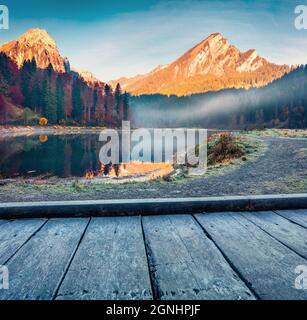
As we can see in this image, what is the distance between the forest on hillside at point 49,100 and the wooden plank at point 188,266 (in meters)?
62.4

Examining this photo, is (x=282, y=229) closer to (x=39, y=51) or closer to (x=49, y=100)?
(x=49, y=100)

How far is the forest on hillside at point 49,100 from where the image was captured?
196ft

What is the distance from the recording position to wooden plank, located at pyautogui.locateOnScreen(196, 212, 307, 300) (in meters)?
1.00

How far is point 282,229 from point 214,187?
506cm

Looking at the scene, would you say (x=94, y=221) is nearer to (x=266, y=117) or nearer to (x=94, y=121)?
(x=94, y=121)

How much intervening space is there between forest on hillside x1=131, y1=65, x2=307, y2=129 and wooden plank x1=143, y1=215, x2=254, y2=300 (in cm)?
6406

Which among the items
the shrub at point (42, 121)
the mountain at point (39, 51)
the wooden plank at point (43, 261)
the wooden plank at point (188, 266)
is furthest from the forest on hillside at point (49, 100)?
the mountain at point (39, 51)

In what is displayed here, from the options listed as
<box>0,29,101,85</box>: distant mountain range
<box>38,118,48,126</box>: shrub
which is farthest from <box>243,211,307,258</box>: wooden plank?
<box>0,29,101,85</box>: distant mountain range

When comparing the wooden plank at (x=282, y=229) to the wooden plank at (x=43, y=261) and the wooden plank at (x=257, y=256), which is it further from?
the wooden plank at (x=43, y=261)

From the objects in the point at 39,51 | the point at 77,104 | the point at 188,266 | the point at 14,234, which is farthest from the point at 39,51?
the point at 188,266

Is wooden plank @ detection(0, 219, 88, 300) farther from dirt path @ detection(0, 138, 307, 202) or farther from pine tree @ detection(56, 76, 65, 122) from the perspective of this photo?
pine tree @ detection(56, 76, 65, 122)

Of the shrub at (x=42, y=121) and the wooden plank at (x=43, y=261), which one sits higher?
the shrub at (x=42, y=121)
